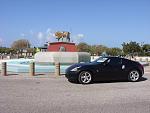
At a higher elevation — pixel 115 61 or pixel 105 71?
pixel 115 61

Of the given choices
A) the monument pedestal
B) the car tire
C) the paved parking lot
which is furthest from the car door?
the monument pedestal

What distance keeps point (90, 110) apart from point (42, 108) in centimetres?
126

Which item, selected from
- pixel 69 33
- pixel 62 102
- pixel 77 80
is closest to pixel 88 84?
pixel 77 80

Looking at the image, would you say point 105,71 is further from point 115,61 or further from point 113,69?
point 115,61

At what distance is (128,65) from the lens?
650 inches

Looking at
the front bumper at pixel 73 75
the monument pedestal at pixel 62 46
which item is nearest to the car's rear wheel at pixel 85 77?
the front bumper at pixel 73 75

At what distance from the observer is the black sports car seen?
15.4 meters

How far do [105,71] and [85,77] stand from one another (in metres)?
1.02

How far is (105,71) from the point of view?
15766 mm

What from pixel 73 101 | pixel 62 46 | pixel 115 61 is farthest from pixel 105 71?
pixel 62 46

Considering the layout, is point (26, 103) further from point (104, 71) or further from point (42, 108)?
point (104, 71)

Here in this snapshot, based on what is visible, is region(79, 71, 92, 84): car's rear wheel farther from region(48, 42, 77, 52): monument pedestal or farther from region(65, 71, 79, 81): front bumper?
region(48, 42, 77, 52): monument pedestal

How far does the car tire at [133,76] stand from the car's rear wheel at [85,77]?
7.20ft

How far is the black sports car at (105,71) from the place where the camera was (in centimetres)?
1542
